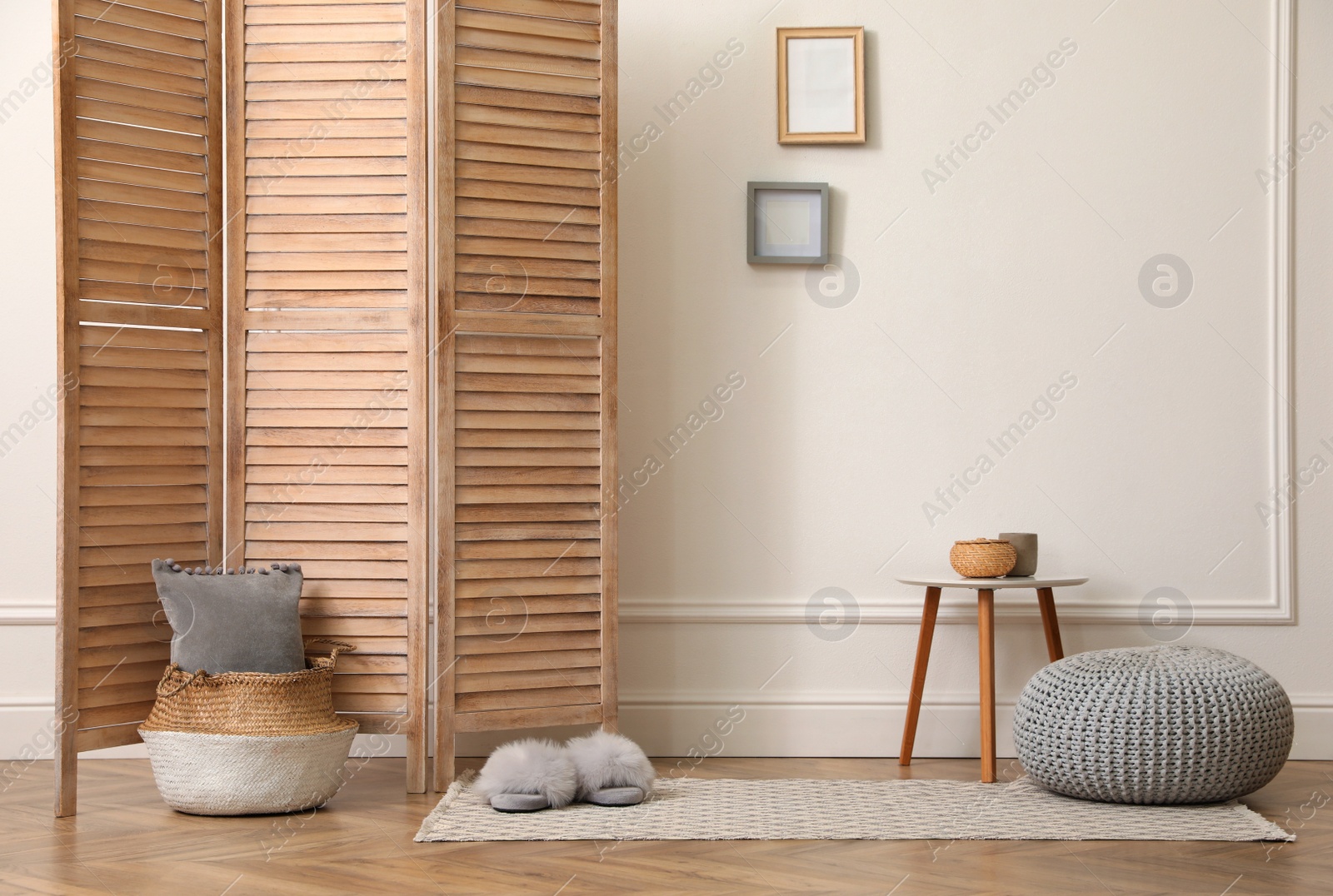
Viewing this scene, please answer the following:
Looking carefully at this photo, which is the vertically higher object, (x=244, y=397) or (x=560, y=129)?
(x=560, y=129)

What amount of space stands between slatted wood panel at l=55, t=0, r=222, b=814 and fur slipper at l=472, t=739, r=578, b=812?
2.78 ft

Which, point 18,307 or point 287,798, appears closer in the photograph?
point 287,798

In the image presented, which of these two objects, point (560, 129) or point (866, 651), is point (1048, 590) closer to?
point (866, 651)

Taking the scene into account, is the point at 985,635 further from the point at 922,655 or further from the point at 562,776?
the point at 562,776

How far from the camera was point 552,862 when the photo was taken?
2.01m

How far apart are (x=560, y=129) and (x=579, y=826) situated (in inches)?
64.8

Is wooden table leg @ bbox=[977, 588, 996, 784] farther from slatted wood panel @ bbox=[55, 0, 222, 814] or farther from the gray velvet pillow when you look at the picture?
slatted wood panel @ bbox=[55, 0, 222, 814]

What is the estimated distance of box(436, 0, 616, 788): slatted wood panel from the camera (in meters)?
2.66

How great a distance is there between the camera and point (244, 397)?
268 centimetres

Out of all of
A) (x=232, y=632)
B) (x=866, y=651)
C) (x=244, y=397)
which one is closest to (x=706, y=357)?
(x=866, y=651)

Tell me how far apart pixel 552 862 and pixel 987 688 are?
1186 mm

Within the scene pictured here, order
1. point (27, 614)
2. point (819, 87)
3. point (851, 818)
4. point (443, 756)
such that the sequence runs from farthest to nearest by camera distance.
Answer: point (819, 87) → point (27, 614) → point (443, 756) → point (851, 818)

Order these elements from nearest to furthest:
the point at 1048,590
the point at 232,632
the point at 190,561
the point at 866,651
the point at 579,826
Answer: the point at 579,826
the point at 232,632
the point at 190,561
the point at 1048,590
the point at 866,651

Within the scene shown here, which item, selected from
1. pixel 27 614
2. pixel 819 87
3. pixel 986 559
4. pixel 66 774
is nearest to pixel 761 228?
pixel 819 87
